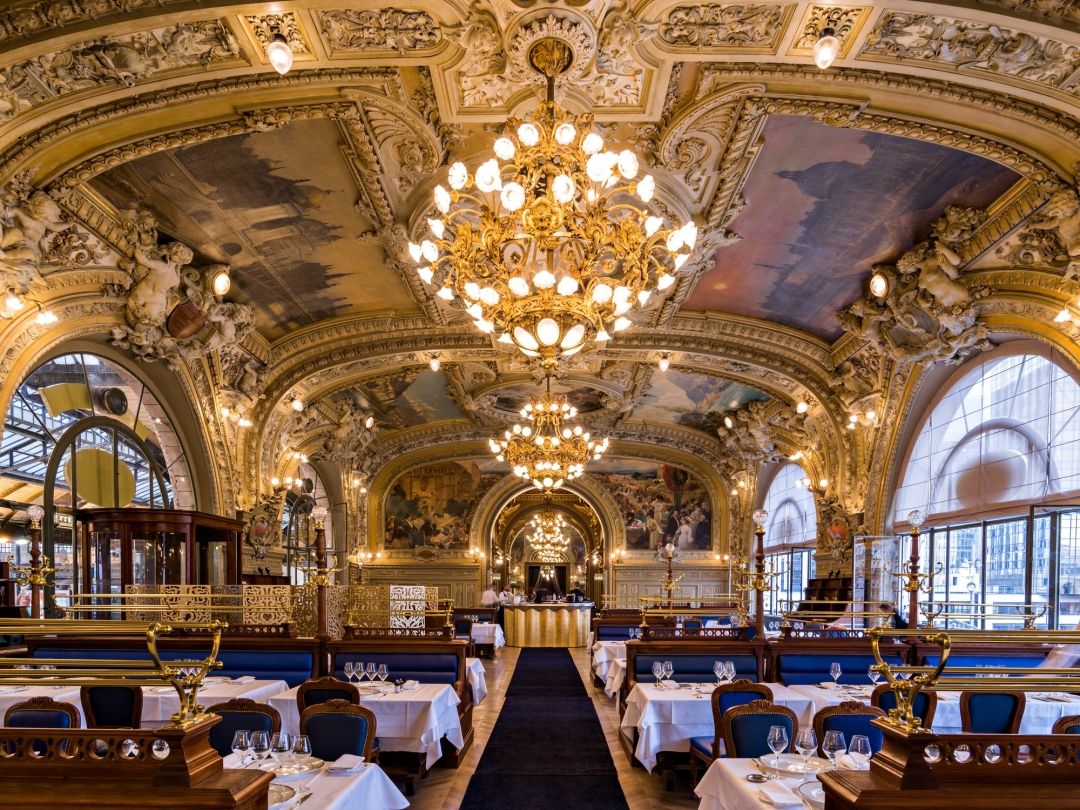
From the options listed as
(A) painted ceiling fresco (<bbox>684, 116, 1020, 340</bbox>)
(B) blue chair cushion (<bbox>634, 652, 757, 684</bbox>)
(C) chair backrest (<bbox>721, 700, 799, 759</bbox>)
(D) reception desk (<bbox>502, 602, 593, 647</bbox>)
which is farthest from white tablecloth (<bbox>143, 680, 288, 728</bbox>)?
(D) reception desk (<bbox>502, 602, 593, 647</bbox>)

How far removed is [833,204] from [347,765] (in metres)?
7.49

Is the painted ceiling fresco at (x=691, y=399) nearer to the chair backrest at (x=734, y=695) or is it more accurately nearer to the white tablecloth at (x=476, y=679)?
the white tablecloth at (x=476, y=679)

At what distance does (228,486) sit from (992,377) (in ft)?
38.0

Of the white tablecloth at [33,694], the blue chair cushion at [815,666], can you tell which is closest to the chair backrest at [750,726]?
the blue chair cushion at [815,666]

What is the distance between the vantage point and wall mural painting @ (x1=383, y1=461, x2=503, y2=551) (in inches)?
965

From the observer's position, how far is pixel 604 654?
13031 mm

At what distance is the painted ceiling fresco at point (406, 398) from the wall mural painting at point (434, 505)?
301 cm

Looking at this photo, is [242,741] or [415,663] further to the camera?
[415,663]

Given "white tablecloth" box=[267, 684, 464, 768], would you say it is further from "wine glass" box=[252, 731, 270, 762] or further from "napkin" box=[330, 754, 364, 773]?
"wine glass" box=[252, 731, 270, 762]

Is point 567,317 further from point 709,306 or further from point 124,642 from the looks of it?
point 709,306

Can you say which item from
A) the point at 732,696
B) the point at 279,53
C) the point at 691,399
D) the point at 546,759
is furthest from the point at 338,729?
the point at 691,399

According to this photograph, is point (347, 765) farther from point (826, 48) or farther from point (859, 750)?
point (826, 48)

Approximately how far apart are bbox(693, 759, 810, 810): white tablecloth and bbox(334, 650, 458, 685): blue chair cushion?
4.17 meters

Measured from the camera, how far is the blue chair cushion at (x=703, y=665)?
331 inches
